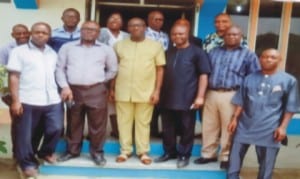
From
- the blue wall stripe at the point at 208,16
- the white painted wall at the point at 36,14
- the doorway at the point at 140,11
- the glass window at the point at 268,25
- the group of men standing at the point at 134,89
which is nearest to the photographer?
the group of men standing at the point at 134,89

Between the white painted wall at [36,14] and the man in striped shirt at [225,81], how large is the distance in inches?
97.8

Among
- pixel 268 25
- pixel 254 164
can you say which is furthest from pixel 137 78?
pixel 268 25

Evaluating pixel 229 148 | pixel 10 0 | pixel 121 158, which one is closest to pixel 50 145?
pixel 121 158

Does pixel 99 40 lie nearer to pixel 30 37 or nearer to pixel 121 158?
pixel 30 37

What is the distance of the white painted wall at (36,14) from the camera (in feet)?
20.8

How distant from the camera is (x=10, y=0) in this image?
6.42 meters

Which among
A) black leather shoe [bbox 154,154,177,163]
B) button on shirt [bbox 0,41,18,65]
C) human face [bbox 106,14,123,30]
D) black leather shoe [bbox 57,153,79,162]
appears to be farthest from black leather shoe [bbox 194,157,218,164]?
button on shirt [bbox 0,41,18,65]

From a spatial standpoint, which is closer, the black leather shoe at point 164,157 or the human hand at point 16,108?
the human hand at point 16,108

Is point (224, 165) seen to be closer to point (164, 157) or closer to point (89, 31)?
point (164, 157)

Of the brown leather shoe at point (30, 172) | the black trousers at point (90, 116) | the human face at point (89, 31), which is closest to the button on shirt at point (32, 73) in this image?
the black trousers at point (90, 116)

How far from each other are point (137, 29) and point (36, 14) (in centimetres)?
236

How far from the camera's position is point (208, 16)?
638 cm

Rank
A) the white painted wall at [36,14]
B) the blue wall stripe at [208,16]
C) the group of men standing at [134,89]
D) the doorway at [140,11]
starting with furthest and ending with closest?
1. the doorway at [140,11]
2. the white painted wall at [36,14]
3. the blue wall stripe at [208,16]
4. the group of men standing at [134,89]

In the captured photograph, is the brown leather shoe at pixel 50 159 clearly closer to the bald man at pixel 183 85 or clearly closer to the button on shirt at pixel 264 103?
the bald man at pixel 183 85
